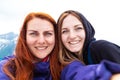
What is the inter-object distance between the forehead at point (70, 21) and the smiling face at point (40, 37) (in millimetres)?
264

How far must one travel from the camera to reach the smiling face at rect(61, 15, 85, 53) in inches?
156

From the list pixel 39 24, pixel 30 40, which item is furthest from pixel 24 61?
pixel 39 24

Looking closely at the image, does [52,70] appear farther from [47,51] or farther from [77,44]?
[77,44]

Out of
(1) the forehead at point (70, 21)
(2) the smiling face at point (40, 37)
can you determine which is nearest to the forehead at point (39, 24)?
(2) the smiling face at point (40, 37)

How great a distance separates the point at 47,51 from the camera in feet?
12.4

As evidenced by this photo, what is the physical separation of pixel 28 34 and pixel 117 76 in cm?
170

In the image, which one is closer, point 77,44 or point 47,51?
point 47,51

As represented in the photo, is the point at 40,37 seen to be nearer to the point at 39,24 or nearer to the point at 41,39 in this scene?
the point at 41,39

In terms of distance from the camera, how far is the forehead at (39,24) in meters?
3.70

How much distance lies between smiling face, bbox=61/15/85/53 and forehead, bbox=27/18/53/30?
28cm

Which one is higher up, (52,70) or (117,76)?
(117,76)

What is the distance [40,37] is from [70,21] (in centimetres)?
54

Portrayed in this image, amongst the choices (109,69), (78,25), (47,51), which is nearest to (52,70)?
(47,51)

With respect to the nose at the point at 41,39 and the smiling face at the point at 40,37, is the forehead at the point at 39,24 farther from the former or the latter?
the nose at the point at 41,39
